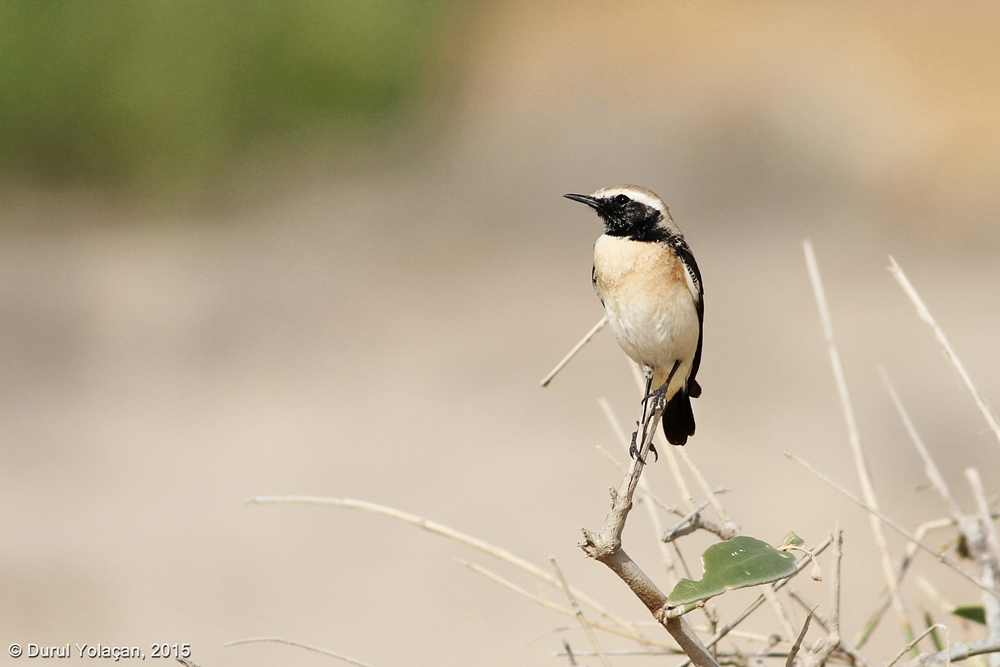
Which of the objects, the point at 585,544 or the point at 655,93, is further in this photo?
the point at 655,93

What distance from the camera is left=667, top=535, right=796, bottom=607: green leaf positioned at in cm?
130

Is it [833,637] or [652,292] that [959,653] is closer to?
[833,637]

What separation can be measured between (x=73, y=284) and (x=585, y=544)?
9.07 metres

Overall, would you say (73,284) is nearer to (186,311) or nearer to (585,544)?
(186,311)

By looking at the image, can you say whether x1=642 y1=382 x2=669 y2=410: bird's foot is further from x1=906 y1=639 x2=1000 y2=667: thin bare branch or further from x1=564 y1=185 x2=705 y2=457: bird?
x1=906 y1=639 x2=1000 y2=667: thin bare branch

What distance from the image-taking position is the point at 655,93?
422 inches

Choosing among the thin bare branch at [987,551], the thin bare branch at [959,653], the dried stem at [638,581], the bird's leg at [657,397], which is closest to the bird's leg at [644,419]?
the bird's leg at [657,397]

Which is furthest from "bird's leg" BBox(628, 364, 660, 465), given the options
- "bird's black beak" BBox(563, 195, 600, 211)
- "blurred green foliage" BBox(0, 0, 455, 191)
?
"blurred green foliage" BBox(0, 0, 455, 191)

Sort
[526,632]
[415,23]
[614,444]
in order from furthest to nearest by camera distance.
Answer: [415,23] < [614,444] < [526,632]

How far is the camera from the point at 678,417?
2436 mm

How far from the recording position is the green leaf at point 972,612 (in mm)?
2084

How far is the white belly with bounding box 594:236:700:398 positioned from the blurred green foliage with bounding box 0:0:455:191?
880 cm

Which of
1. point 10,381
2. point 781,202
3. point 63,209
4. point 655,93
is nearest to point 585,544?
point 10,381

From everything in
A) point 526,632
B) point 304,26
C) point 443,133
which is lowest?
point 526,632
